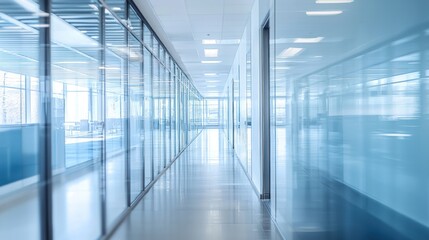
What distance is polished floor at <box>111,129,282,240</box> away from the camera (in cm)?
401

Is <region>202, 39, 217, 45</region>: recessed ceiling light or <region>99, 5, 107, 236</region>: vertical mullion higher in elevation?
<region>202, 39, 217, 45</region>: recessed ceiling light

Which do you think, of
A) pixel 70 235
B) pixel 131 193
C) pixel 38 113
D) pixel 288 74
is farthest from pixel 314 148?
pixel 131 193

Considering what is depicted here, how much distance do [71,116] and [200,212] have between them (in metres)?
2.57

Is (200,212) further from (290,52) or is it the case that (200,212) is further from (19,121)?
(19,121)

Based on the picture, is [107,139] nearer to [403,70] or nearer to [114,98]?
[114,98]

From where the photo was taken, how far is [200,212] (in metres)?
4.87

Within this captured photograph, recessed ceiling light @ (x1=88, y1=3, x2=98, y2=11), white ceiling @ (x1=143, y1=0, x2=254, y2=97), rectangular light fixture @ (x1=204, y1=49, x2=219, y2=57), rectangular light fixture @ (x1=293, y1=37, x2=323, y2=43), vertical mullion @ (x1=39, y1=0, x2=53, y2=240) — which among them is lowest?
vertical mullion @ (x1=39, y1=0, x2=53, y2=240)

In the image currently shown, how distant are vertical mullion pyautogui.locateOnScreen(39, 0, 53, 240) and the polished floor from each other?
157 cm

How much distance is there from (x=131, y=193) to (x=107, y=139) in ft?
5.10

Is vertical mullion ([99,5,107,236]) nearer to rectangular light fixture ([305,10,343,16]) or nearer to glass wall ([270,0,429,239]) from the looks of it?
glass wall ([270,0,429,239])

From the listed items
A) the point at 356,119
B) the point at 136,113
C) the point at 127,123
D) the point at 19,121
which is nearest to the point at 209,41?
the point at 136,113

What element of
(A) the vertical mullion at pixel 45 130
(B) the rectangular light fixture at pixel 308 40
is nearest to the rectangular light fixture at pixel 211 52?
(B) the rectangular light fixture at pixel 308 40

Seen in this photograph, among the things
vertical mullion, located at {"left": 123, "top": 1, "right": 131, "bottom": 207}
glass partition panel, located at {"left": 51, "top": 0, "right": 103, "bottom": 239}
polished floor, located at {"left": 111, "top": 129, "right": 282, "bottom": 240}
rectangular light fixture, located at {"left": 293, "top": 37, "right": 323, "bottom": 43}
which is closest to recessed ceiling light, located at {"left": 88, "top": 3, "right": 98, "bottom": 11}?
glass partition panel, located at {"left": 51, "top": 0, "right": 103, "bottom": 239}

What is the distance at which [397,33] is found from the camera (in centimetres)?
130
